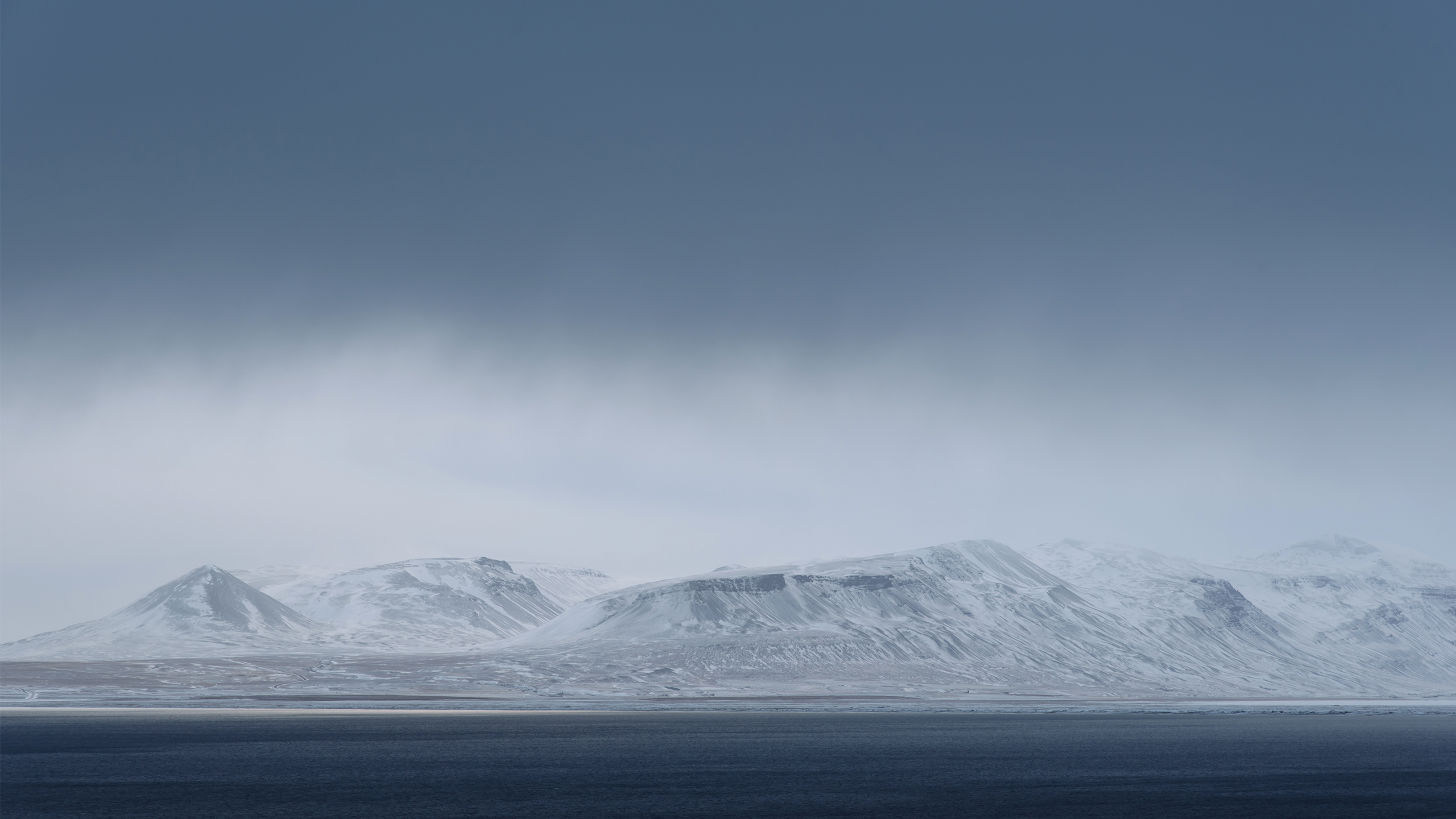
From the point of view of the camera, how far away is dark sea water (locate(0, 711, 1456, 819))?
73.2 meters

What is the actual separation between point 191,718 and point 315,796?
129 meters

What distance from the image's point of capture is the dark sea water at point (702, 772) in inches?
2881

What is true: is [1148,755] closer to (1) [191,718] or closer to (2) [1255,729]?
(2) [1255,729]

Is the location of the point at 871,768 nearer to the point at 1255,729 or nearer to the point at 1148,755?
the point at 1148,755

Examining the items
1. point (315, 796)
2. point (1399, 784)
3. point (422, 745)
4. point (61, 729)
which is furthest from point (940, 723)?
point (315, 796)

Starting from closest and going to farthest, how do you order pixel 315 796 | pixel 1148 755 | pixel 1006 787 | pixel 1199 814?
pixel 1199 814 → pixel 315 796 → pixel 1006 787 → pixel 1148 755

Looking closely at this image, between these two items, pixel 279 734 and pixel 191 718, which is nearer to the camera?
pixel 279 734

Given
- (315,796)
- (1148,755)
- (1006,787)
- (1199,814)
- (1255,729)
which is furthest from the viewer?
(1255,729)

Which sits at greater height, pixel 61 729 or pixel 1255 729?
pixel 61 729

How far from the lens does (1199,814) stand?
71.2 meters

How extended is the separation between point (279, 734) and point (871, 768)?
259 ft

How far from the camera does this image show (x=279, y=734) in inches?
5827

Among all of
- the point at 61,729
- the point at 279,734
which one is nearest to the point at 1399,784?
the point at 279,734

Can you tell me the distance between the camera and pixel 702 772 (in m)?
97.0
